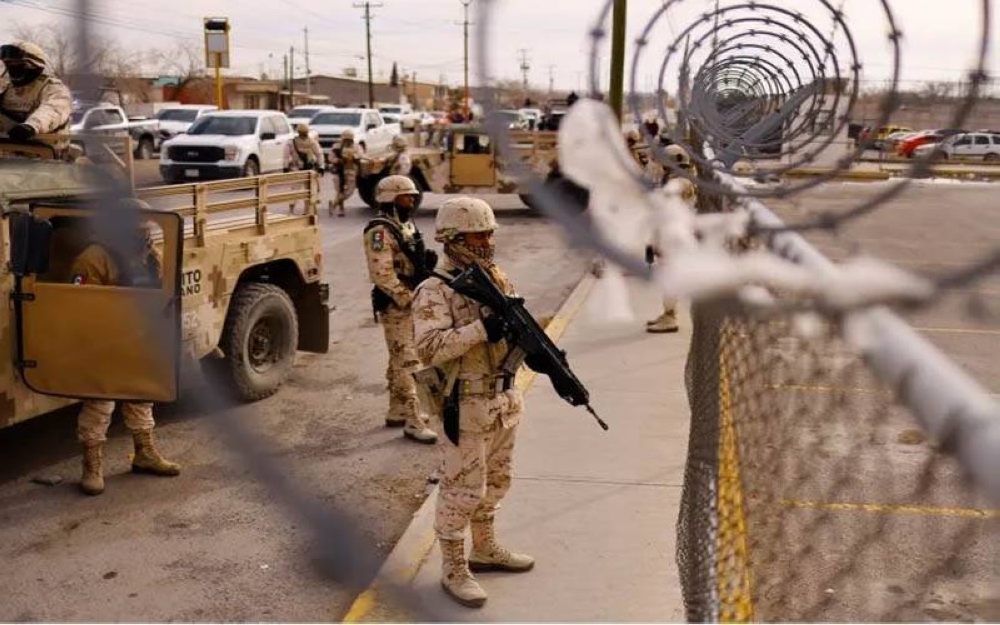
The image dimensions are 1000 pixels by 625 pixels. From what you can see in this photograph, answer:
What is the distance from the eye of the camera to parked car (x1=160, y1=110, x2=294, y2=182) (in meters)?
22.1

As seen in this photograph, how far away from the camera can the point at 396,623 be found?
4.11 metres

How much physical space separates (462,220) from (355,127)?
80.4ft

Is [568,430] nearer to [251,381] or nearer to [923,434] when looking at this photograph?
[251,381]

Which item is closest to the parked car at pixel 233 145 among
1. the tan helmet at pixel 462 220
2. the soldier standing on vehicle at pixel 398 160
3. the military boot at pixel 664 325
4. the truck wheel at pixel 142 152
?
the soldier standing on vehicle at pixel 398 160

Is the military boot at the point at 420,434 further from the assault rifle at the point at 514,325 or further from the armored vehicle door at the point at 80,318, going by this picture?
the assault rifle at the point at 514,325

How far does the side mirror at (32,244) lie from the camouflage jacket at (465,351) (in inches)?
80.9

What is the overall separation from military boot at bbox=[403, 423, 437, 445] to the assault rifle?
2.32 meters

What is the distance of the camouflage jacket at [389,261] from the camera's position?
6.11m

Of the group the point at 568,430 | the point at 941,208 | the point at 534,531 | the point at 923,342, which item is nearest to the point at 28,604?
the point at 534,531

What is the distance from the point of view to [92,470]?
18.6 feet

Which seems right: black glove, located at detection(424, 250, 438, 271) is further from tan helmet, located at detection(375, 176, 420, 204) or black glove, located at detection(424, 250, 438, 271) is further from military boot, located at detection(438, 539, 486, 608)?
military boot, located at detection(438, 539, 486, 608)

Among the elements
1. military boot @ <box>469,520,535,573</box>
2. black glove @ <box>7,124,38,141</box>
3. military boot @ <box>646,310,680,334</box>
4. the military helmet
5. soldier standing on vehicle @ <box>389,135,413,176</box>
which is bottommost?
military boot @ <box>469,520,535,573</box>

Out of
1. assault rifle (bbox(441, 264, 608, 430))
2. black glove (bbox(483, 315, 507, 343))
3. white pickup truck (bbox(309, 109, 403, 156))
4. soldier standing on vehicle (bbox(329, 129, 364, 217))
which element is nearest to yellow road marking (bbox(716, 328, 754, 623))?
assault rifle (bbox(441, 264, 608, 430))

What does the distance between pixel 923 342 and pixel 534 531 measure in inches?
147
